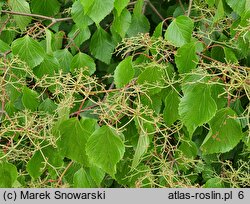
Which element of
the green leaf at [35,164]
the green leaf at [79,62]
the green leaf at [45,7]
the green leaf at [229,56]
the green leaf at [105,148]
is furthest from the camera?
the green leaf at [45,7]

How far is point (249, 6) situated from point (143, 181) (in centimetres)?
45

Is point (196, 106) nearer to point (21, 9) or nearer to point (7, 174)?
point (7, 174)

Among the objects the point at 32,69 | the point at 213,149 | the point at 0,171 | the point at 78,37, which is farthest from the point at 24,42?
the point at 213,149

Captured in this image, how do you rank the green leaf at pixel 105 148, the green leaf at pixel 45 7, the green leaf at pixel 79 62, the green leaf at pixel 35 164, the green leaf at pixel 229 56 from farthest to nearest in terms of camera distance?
the green leaf at pixel 45 7, the green leaf at pixel 79 62, the green leaf at pixel 229 56, the green leaf at pixel 35 164, the green leaf at pixel 105 148

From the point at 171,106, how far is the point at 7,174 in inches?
14.3

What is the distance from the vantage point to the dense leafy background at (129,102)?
0.93 m

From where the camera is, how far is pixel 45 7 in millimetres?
1377

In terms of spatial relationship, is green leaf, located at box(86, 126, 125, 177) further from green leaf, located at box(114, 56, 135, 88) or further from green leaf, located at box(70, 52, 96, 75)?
green leaf, located at box(70, 52, 96, 75)

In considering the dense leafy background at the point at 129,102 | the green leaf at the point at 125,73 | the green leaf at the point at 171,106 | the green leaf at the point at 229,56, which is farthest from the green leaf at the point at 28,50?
the green leaf at the point at 229,56

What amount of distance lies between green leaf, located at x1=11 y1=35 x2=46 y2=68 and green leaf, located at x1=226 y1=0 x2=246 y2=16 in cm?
45

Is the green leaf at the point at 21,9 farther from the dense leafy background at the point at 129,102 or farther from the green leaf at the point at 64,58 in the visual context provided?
the green leaf at the point at 64,58

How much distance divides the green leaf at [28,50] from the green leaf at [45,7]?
0.27m
